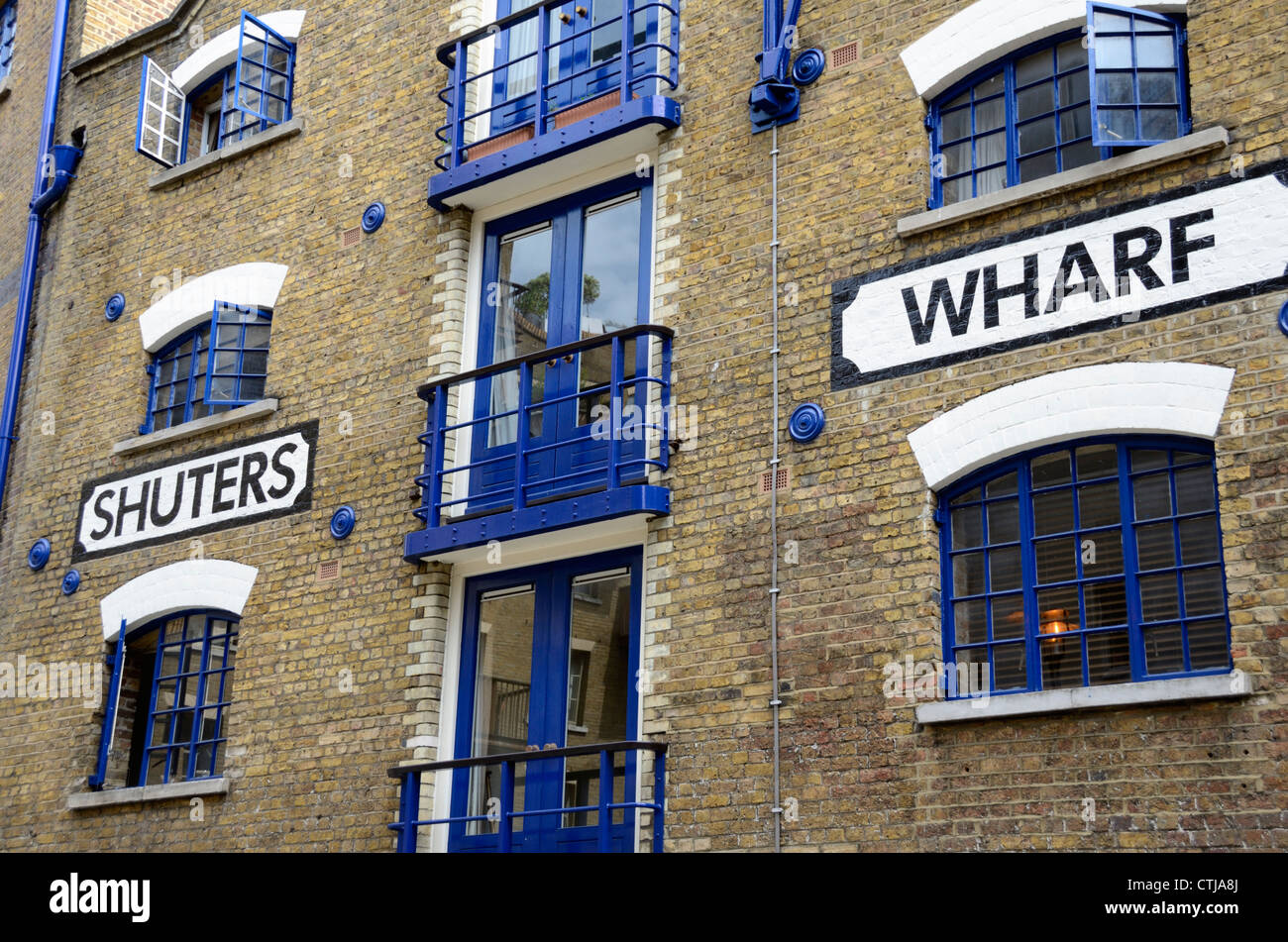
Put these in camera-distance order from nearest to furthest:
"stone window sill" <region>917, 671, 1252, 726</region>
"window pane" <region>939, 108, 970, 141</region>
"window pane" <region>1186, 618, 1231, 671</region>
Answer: "stone window sill" <region>917, 671, 1252, 726</region> < "window pane" <region>1186, 618, 1231, 671</region> < "window pane" <region>939, 108, 970, 141</region>

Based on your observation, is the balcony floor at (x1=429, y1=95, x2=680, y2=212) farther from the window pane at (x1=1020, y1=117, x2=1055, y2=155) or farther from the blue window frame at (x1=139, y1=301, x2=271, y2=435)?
the window pane at (x1=1020, y1=117, x2=1055, y2=155)

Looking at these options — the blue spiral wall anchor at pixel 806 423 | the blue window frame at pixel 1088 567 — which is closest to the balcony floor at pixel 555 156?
the blue spiral wall anchor at pixel 806 423

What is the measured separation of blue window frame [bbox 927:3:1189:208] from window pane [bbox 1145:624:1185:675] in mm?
2933

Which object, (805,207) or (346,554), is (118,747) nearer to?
(346,554)

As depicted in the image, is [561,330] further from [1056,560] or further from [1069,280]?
[1056,560]

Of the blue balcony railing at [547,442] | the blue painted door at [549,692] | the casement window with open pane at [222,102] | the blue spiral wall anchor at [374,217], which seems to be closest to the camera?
the blue painted door at [549,692]

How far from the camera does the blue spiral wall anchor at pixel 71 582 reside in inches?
565

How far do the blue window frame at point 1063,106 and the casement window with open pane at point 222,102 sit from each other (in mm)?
7004

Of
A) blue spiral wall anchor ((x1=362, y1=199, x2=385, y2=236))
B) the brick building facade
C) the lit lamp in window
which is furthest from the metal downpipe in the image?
the lit lamp in window

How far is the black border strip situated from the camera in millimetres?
13148

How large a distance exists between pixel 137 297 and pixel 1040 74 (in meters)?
8.86

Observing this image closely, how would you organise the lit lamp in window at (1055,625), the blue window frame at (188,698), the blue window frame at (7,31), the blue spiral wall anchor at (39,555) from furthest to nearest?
the blue window frame at (7,31), the blue spiral wall anchor at (39,555), the blue window frame at (188,698), the lit lamp in window at (1055,625)

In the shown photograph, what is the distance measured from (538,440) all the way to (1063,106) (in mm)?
4577

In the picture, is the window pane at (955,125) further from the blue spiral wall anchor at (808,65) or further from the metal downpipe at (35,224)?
the metal downpipe at (35,224)
